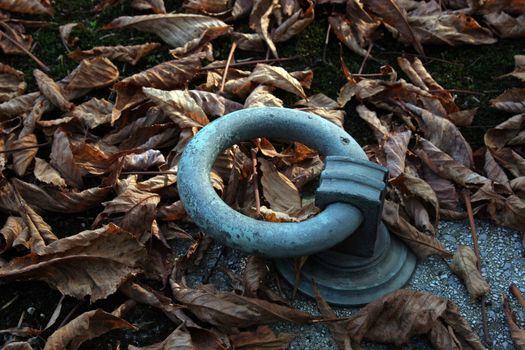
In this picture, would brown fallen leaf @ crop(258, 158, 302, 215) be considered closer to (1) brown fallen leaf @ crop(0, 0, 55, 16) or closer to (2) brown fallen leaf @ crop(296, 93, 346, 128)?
(2) brown fallen leaf @ crop(296, 93, 346, 128)

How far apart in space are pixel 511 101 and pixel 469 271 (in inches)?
34.7

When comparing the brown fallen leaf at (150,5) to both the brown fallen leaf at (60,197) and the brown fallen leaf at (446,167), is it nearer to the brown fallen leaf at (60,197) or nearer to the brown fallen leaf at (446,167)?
the brown fallen leaf at (60,197)

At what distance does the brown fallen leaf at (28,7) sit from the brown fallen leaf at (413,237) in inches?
81.5

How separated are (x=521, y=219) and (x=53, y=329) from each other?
5.43ft

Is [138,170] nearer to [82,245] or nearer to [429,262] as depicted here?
[82,245]

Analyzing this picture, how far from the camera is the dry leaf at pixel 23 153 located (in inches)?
105

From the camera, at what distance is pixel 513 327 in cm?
213

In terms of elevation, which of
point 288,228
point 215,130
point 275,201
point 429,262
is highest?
point 215,130

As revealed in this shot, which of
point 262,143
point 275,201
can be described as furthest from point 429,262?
point 262,143

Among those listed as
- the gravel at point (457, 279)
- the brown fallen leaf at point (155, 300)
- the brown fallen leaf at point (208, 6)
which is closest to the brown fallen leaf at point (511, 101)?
the gravel at point (457, 279)

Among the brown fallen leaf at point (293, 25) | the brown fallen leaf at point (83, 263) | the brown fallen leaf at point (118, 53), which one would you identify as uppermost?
the brown fallen leaf at point (293, 25)

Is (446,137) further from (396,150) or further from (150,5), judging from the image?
(150,5)

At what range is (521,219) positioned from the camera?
7.79 ft

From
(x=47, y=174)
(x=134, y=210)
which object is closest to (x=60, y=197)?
(x=47, y=174)
